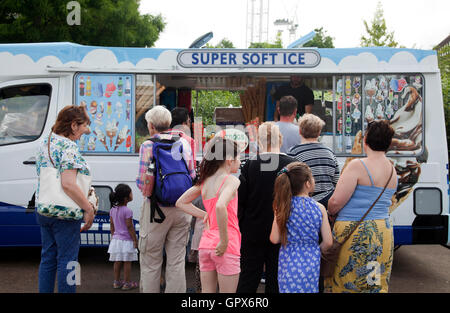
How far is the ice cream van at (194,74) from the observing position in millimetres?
5992

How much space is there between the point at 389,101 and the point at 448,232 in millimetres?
1791

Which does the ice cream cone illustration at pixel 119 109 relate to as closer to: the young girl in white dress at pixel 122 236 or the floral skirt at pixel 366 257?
the young girl in white dress at pixel 122 236

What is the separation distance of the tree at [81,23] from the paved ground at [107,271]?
920 centimetres

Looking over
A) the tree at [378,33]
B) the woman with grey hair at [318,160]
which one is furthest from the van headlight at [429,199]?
the tree at [378,33]

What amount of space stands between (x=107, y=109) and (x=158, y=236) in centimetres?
244

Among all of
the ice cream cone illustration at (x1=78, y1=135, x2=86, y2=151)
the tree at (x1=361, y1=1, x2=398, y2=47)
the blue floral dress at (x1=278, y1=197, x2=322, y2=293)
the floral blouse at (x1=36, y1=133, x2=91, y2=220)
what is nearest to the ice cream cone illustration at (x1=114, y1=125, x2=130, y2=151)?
the ice cream cone illustration at (x1=78, y1=135, x2=86, y2=151)

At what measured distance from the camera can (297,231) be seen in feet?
11.0

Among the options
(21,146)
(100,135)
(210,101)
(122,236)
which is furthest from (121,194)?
(210,101)

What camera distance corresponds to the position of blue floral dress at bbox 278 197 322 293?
3.31 m

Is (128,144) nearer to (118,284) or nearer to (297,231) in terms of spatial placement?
(118,284)

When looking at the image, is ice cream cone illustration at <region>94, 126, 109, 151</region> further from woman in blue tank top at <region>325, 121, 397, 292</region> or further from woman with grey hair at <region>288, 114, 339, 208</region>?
woman in blue tank top at <region>325, 121, 397, 292</region>

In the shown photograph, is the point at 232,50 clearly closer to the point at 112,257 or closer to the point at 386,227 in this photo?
the point at 112,257

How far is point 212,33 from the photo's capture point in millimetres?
6836

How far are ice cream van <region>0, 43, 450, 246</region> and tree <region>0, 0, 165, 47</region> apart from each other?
29.2 feet
